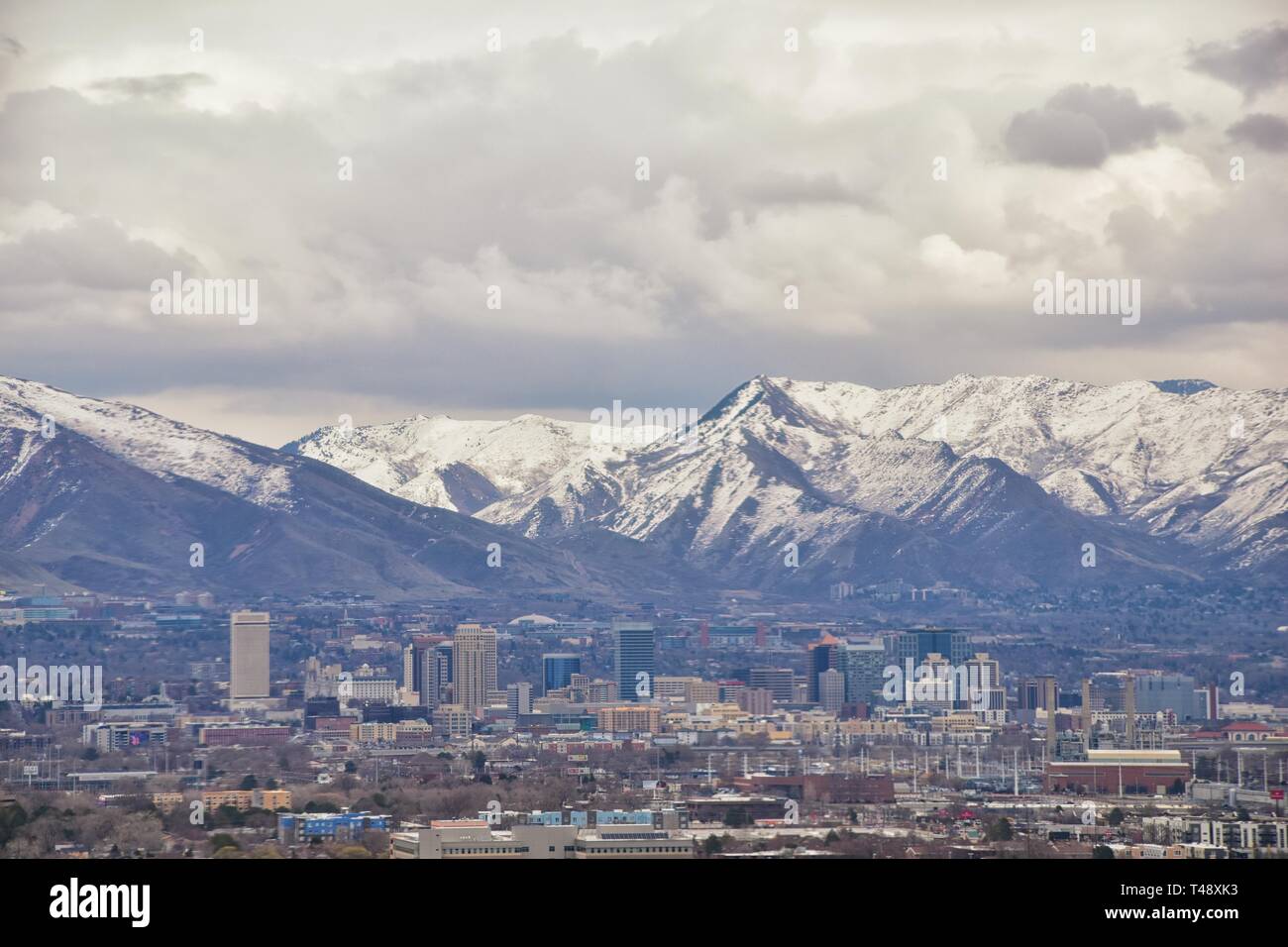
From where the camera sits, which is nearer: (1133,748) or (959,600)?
→ (1133,748)

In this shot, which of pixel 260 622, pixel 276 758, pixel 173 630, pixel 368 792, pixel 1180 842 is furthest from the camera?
pixel 173 630

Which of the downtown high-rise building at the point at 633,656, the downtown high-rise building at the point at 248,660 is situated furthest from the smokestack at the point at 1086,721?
the downtown high-rise building at the point at 248,660

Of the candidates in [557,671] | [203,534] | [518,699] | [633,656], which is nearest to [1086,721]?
[518,699]

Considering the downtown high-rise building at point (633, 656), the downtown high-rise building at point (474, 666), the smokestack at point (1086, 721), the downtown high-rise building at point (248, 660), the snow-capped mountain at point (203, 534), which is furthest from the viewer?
the snow-capped mountain at point (203, 534)

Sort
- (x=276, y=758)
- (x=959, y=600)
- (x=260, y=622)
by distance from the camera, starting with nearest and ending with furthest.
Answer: (x=276, y=758) → (x=260, y=622) → (x=959, y=600)

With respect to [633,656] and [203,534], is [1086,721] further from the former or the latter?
[203,534]

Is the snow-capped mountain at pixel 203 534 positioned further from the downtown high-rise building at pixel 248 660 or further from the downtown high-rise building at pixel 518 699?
the downtown high-rise building at pixel 518 699
